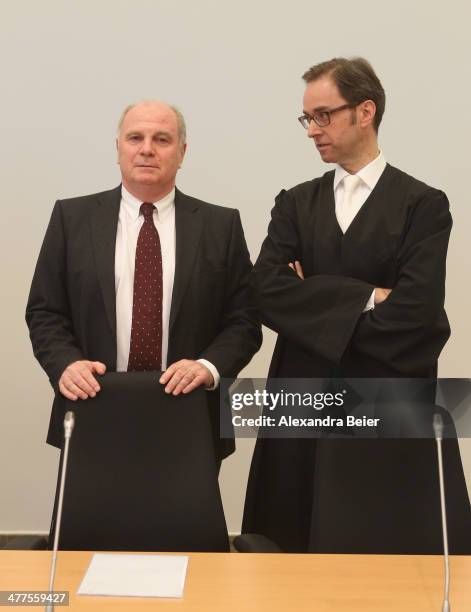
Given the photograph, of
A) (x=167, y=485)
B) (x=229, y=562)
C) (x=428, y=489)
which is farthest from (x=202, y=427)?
(x=428, y=489)

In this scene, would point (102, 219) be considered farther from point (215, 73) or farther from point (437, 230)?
point (215, 73)

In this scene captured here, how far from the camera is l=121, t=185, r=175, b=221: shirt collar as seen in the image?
2418mm

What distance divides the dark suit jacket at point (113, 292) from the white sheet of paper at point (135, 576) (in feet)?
2.41

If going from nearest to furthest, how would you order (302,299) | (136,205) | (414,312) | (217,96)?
(414,312)
(302,299)
(136,205)
(217,96)

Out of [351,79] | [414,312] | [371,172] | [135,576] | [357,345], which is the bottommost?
[135,576]

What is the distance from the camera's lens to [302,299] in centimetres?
221

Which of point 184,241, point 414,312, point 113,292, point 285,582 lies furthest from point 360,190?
point 285,582

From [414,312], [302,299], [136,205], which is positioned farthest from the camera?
[136,205]

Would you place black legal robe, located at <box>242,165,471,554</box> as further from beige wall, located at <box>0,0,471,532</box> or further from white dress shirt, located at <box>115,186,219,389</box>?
beige wall, located at <box>0,0,471,532</box>

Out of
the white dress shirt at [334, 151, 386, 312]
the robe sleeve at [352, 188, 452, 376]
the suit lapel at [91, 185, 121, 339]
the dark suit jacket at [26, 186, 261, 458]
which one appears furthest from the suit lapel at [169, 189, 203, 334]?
the robe sleeve at [352, 188, 452, 376]

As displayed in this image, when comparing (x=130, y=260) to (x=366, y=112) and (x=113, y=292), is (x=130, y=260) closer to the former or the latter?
(x=113, y=292)

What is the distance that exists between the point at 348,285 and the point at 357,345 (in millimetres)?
168

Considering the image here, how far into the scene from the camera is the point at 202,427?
1.93m

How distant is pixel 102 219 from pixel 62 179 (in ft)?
3.95
